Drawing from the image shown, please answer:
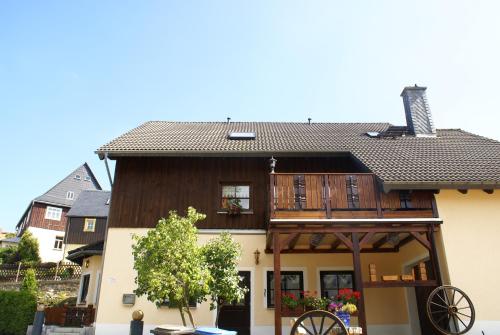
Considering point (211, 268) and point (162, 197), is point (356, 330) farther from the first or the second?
point (162, 197)

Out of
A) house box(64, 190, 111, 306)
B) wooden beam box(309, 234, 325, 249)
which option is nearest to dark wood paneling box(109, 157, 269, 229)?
wooden beam box(309, 234, 325, 249)

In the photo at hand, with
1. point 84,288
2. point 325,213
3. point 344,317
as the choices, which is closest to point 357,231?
point 325,213

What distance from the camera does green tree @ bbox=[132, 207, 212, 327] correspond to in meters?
8.12

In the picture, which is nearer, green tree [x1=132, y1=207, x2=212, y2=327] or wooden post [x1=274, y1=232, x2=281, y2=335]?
green tree [x1=132, y1=207, x2=212, y2=327]

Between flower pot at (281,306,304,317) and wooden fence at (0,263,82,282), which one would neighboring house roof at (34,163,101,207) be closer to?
wooden fence at (0,263,82,282)

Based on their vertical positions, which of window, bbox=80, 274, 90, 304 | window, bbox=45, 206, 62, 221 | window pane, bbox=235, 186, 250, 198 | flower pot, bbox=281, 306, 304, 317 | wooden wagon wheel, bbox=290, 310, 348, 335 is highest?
window, bbox=45, 206, 62, 221

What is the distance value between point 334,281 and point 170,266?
18.2ft

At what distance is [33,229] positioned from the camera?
1321 inches

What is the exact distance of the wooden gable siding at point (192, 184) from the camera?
38.4 ft

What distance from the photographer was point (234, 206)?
11789 millimetres

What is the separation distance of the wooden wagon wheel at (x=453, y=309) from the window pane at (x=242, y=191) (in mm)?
5777

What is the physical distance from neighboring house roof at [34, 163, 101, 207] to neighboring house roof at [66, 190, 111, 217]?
5042 mm

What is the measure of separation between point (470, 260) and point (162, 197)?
28.2 feet

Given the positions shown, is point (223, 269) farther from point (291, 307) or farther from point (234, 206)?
point (234, 206)
